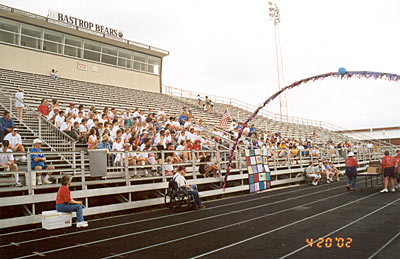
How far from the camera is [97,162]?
32.9ft

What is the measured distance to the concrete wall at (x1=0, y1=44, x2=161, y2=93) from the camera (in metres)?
24.4

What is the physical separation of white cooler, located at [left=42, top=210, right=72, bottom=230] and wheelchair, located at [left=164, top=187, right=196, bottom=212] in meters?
3.56

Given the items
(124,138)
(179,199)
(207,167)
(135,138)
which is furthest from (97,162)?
(207,167)

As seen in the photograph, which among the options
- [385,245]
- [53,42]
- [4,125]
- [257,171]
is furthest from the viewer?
[53,42]

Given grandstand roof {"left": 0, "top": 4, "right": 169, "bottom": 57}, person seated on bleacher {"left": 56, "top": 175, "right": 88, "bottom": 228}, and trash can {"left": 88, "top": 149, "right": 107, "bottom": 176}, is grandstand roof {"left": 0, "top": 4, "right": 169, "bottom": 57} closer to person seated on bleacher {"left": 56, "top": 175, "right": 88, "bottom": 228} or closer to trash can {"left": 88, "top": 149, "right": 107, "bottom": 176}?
trash can {"left": 88, "top": 149, "right": 107, "bottom": 176}

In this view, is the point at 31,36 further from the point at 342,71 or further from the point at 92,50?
the point at 342,71

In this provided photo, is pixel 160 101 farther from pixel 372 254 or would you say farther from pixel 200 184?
pixel 372 254

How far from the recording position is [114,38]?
100 feet

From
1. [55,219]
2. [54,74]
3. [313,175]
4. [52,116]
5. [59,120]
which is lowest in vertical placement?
[55,219]

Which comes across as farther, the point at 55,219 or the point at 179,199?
the point at 179,199

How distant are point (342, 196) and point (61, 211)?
34.2 feet

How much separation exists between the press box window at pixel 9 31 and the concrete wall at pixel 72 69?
0.50 meters

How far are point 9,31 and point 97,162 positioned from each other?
63.5 feet

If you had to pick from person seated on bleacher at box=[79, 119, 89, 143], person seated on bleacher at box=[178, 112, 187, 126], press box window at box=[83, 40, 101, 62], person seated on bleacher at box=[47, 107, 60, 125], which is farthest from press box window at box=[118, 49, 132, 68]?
person seated on bleacher at box=[79, 119, 89, 143]
